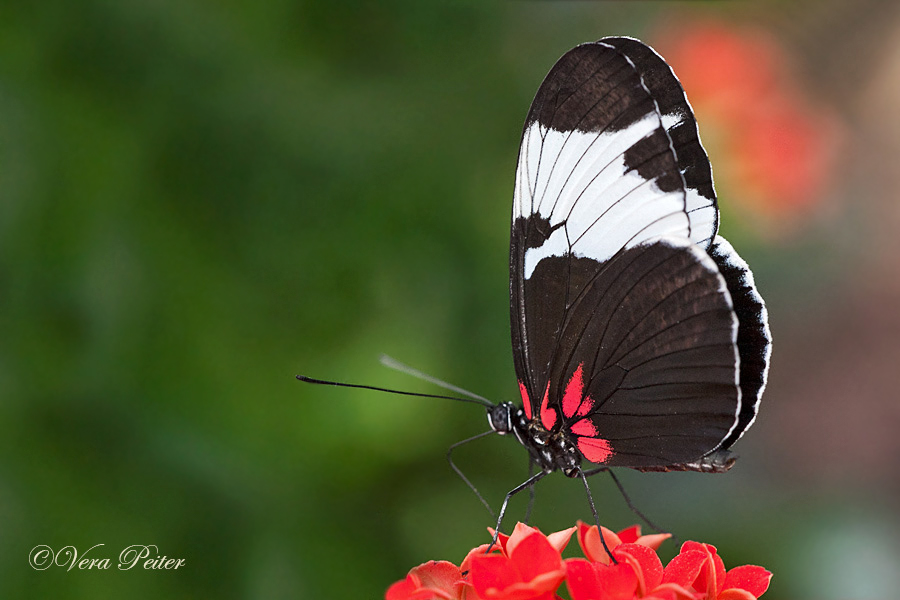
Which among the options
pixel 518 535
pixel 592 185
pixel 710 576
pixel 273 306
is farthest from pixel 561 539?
pixel 273 306

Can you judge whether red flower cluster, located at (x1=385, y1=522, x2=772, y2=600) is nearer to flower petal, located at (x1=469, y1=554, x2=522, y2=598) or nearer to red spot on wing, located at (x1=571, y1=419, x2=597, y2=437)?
flower petal, located at (x1=469, y1=554, x2=522, y2=598)

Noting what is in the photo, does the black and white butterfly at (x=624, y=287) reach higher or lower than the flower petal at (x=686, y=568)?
higher

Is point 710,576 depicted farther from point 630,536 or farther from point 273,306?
point 273,306


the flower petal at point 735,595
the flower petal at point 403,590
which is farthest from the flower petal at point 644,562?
the flower petal at point 403,590

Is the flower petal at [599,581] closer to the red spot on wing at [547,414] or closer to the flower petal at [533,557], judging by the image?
the flower petal at [533,557]

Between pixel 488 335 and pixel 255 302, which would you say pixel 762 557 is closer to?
pixel 488 335
